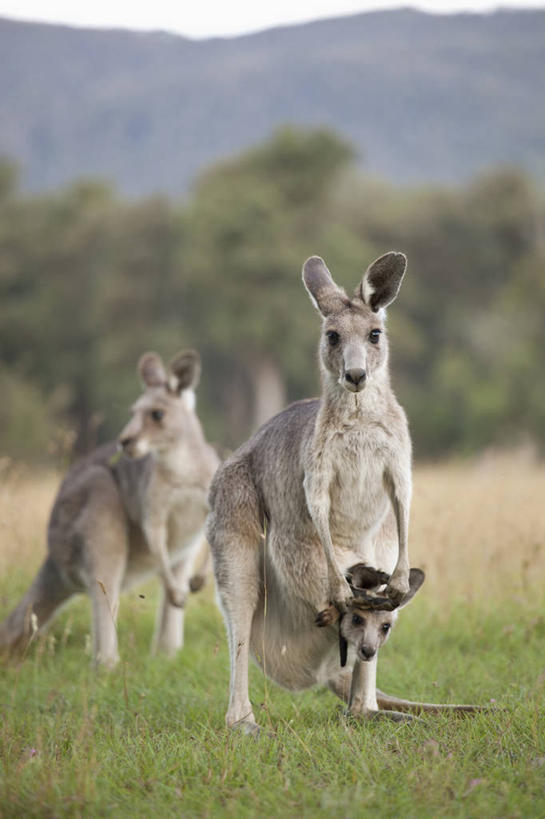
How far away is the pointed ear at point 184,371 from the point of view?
622 centimetres

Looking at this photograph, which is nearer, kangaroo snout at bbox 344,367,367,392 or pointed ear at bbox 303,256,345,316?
kangaroo snout at bbox 344,367,367,392

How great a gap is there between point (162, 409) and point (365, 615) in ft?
9.12

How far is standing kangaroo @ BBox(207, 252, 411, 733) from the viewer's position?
3562mm

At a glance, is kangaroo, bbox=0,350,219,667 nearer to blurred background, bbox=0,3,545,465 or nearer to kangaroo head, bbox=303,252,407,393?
kangaroo head, bbox=303,252,407,393

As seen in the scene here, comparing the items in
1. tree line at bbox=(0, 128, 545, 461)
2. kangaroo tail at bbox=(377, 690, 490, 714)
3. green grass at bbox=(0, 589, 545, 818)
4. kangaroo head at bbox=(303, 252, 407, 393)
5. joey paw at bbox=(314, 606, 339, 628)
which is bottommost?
green grass at bbox=(0, 589, 545, 818)

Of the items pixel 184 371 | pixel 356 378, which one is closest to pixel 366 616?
pixel 356 378

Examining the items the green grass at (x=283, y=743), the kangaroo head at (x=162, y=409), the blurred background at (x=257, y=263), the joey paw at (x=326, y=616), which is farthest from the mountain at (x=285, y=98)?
the joey paw at (x=326, y=616)

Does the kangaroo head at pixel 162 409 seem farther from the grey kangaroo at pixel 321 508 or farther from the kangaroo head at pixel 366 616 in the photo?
the kangaroo head at pixel 366 616

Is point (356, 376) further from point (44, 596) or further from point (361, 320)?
point (44, 596)

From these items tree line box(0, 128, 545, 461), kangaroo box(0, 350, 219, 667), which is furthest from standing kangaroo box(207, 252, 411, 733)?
tree line box(0, 128, 545, 461)

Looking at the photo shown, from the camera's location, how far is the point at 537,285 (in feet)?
83.8

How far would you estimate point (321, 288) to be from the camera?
3.84 metres

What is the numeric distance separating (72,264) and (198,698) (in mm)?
26712

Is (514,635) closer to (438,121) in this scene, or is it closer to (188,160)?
(438,121)
